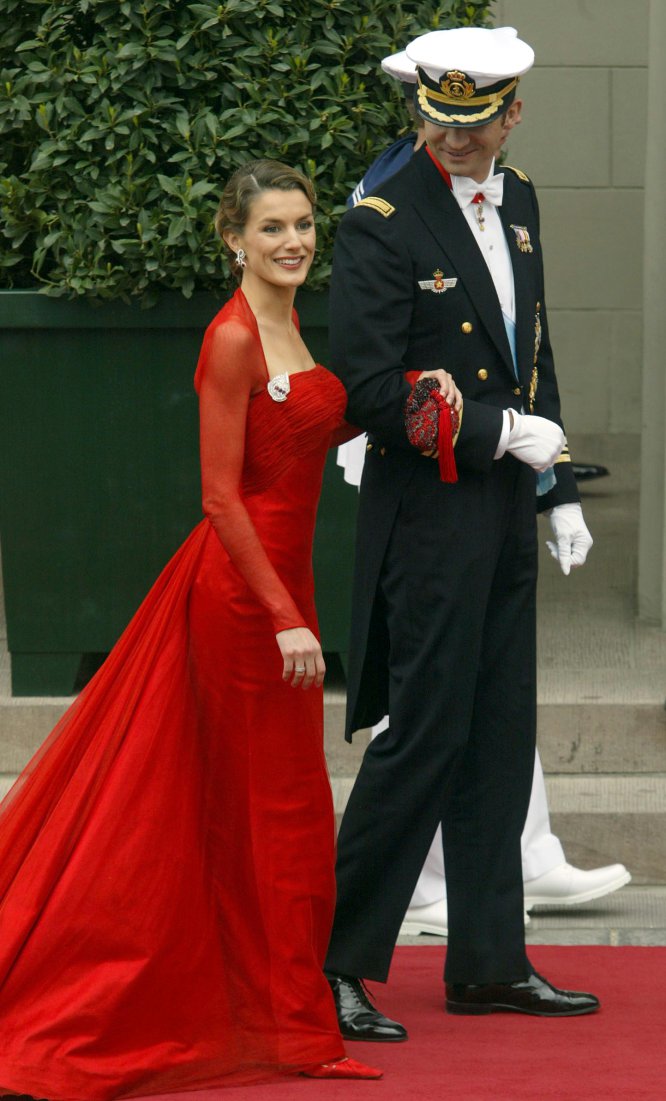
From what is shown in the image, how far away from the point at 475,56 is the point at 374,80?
1.61 m

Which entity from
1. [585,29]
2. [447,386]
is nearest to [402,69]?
[447,386]

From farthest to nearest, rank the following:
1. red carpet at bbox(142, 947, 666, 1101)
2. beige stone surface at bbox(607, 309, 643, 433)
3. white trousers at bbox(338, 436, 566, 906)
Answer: beige stone surface at bbox(607, 309, 643, 433) → white trousers at bbox(338, 436, 566, 906) → red carpet at bbox(142, 947, 666, 1101)

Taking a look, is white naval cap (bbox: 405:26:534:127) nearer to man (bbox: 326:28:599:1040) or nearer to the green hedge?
man (bbox: 326:28:599:1040)

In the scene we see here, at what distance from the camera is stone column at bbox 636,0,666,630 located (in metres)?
5.70

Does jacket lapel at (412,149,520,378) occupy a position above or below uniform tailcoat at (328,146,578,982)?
above

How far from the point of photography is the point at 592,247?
841cm

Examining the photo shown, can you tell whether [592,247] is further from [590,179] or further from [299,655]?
[299,655]

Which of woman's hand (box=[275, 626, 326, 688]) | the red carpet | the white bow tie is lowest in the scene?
the red carpet

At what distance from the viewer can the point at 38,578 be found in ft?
17.3

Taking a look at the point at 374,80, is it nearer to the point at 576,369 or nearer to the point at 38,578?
the point at 38,578

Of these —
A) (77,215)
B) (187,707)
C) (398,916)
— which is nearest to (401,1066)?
(398,916)

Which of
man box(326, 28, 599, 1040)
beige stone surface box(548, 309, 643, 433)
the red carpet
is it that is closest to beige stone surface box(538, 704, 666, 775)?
the red carpet

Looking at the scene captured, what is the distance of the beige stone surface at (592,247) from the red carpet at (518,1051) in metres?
4.63

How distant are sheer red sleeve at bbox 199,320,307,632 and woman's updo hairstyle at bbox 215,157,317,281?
0.21 m
